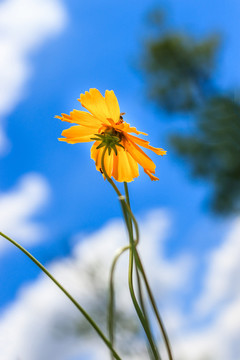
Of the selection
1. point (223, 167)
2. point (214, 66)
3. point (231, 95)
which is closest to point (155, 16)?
point (214, 66)

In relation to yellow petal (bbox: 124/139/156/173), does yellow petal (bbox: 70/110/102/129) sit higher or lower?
higher

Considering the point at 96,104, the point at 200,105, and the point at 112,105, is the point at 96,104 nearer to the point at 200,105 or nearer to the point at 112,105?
the point at 112,105

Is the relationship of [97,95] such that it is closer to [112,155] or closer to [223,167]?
[112,155]

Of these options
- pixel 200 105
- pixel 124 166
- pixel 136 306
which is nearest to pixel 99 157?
pixel 124 166

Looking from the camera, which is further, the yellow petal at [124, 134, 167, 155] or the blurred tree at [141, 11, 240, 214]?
the blurred tree at [141, 11, 240, 214]

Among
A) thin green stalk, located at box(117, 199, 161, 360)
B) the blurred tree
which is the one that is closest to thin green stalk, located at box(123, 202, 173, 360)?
thin green stalk, located at box(117, 199, 161, 360)

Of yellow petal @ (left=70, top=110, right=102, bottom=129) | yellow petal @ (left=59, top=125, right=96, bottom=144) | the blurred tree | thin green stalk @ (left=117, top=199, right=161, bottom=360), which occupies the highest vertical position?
the blurred tree

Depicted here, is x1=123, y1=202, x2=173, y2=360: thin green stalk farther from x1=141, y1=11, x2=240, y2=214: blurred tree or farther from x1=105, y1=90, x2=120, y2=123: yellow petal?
x1=141, y1=11, x2=240, y2=214: blurred tree

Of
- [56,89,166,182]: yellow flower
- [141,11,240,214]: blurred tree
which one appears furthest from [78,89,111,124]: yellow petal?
[141,11,240,214]: blurred tree
